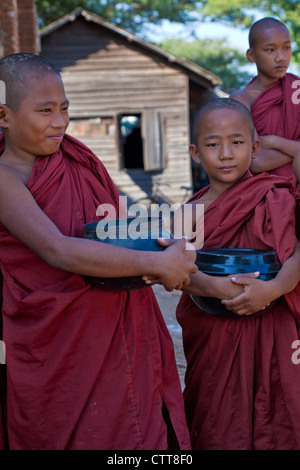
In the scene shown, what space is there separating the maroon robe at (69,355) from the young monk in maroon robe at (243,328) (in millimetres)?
387

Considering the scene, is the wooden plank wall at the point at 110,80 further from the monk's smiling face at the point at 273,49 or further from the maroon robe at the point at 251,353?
the maroon robe at the point at 251,353

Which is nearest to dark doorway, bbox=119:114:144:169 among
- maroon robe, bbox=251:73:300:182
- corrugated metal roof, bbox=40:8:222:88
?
corrugated metal roof, bbox=40:8:222:88

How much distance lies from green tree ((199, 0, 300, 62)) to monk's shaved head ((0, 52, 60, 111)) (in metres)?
17.0

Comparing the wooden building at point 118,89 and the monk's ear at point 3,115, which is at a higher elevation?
the wooden building at point 118,89

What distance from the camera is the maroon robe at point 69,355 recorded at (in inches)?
77.6

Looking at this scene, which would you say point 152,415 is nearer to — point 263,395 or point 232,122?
point 263,395

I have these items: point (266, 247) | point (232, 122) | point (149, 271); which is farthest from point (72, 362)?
point (232, 122)

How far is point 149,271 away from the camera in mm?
1877

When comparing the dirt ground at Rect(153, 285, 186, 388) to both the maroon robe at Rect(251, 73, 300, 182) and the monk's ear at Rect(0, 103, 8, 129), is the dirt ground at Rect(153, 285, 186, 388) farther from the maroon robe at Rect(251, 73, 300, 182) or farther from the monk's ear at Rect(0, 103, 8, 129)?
the monk's ear at Rect(0, 103, 8, 129)

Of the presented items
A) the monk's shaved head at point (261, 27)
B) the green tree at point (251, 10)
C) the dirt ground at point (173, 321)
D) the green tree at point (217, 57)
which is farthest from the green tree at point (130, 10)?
the monk's shaved head at point (261, 27)

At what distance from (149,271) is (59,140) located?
24.3 inches

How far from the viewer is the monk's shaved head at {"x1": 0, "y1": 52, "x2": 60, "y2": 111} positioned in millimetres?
2010

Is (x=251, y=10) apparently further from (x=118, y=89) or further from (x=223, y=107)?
(x=223, y=107)

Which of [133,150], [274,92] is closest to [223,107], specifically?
[274,92]
